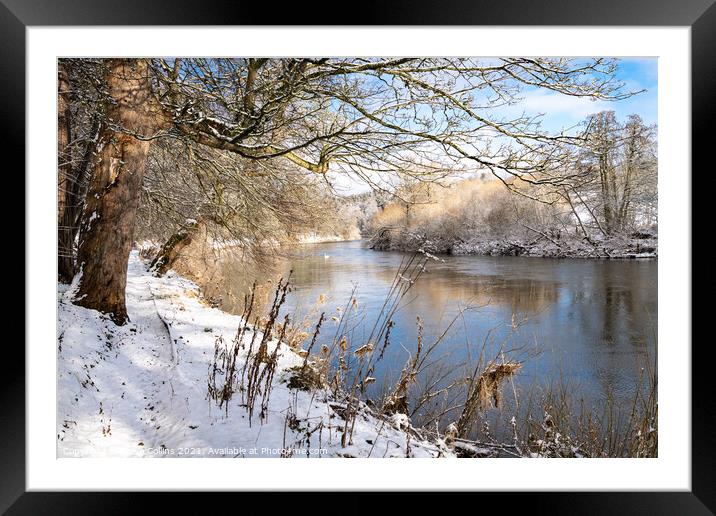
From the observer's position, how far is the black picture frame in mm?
1678

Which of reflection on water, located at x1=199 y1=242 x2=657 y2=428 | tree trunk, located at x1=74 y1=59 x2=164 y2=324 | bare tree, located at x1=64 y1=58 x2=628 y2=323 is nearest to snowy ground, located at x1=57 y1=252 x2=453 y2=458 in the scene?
tree trunk, located at x1=74 y1=59 x2=164 y2=324

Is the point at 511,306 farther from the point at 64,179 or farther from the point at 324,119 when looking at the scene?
the point at 64,179

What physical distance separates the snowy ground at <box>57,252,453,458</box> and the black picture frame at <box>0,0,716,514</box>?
1.10 ft

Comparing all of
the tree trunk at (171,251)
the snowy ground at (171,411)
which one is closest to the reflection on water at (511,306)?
the tree trunk at (171,251)

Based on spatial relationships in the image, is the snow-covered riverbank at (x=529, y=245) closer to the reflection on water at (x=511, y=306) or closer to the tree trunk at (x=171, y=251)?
the reflection on water at (x=511, y=306)

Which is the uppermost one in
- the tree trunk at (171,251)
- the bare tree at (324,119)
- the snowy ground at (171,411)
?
the bare tree at (324,119)

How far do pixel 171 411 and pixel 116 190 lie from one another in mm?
1765

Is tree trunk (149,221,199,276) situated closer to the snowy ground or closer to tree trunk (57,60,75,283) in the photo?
tree trunk (57,60,75,283)

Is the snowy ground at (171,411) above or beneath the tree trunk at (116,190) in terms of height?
beneath
